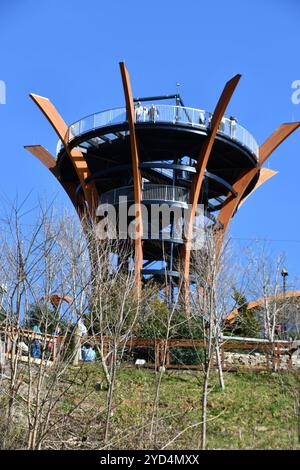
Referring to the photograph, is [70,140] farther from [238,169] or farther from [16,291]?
[16,291]

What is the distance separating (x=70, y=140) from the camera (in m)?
28.1

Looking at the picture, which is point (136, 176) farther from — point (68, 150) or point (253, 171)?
point (253, 171)

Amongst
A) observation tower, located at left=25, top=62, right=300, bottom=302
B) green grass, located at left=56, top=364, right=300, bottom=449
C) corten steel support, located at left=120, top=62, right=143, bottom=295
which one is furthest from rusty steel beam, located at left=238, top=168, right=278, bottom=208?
green grass, located at left=56, top=364, right=300, bottom=449

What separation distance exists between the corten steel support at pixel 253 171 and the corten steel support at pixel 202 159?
2.91 m

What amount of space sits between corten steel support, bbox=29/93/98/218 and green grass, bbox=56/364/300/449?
12.1 meters

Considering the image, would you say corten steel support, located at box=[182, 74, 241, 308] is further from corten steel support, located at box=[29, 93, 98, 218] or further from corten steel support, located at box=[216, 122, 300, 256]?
corten steel support, located at box=[29, 93, 98, 218]

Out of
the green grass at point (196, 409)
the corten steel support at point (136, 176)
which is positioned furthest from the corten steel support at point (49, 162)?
the green grass at point (196, 409)

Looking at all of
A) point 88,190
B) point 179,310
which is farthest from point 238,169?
point 179,310

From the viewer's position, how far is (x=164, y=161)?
29.9m

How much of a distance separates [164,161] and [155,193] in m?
2.92

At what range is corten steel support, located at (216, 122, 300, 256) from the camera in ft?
97.6

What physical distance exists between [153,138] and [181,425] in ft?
56.3

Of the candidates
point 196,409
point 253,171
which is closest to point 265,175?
point 253,171

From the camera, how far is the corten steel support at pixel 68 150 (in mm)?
28078
